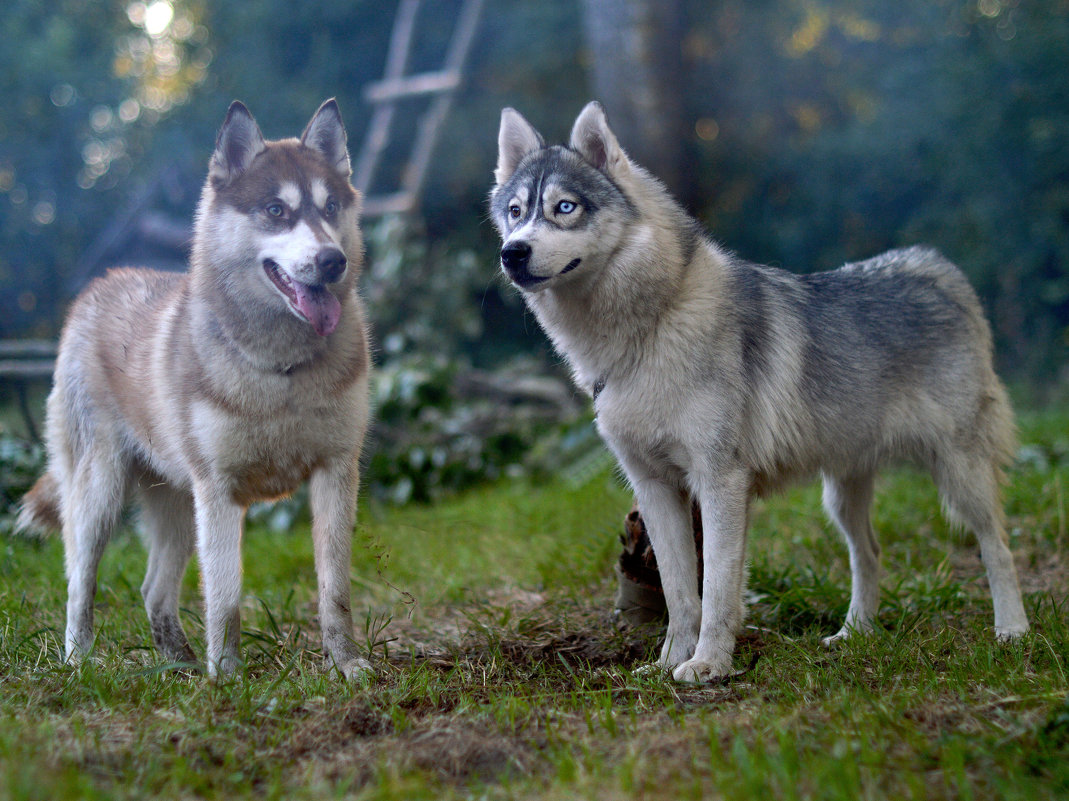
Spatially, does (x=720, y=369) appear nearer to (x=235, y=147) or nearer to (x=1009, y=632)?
(x=1009, y=632)

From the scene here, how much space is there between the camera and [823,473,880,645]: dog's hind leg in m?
3.72

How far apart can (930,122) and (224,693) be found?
9.50m

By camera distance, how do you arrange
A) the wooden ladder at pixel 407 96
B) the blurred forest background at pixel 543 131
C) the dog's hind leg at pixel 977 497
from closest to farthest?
the dog's hind leg at pixel 977 497, the blurred forest background at pixel 543 131, the wooden ladder at pixel 407 96

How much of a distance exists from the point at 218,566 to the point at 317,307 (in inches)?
39.6

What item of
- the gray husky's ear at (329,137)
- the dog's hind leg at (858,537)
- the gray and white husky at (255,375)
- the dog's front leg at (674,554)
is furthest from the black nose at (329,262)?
the dog's hind leg at (858,537)

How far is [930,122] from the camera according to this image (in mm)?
9570

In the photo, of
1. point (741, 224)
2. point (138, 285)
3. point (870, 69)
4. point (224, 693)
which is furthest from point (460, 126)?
point (224, 693)

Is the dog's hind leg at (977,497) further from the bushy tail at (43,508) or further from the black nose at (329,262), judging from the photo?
the bushy tail at (43,508)

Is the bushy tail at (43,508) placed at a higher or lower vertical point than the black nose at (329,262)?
lower

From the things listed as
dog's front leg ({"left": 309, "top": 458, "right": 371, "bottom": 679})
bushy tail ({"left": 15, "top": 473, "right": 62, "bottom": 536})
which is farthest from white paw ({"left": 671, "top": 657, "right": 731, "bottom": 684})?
bushy tail ({"left": 15, "top": 473, "right": 62, "bottom": 536})

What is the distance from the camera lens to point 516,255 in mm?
3104

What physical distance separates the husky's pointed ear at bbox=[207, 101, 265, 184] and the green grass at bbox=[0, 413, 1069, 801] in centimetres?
177

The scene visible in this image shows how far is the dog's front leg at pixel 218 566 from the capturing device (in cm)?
316

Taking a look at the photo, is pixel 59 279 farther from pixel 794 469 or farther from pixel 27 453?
pixel 794 469
